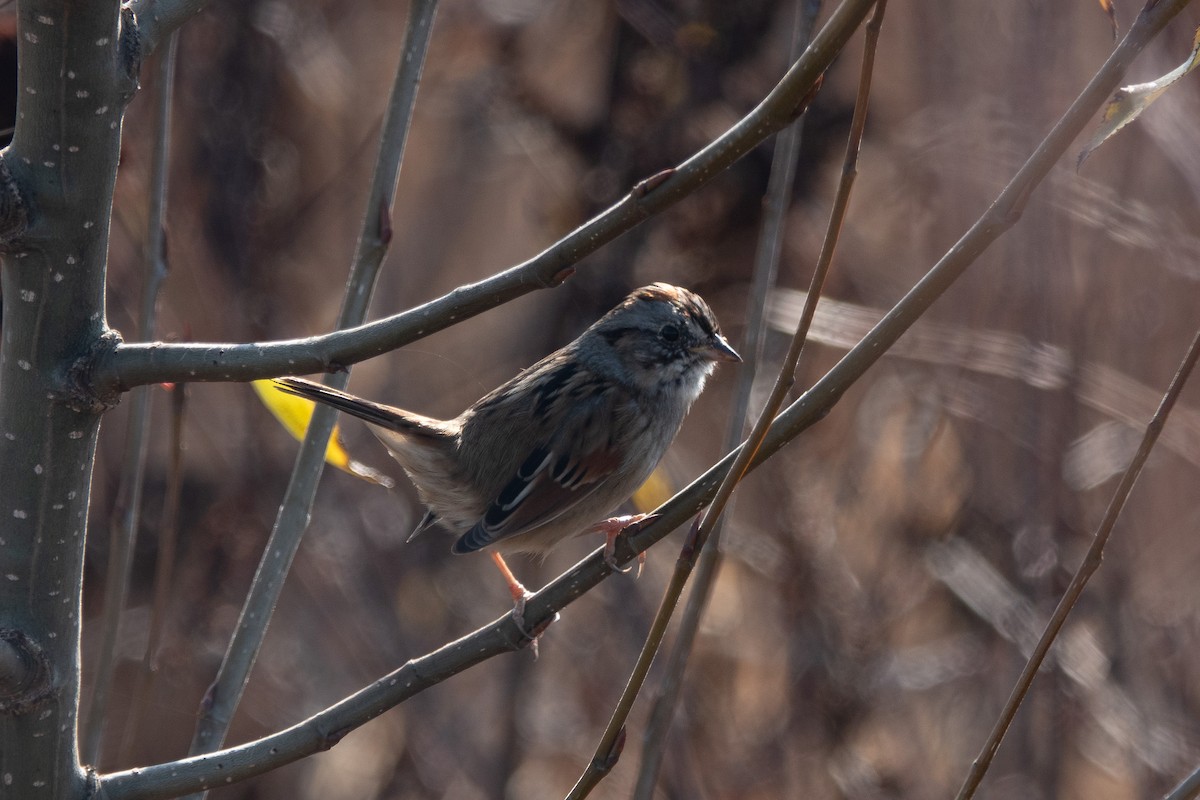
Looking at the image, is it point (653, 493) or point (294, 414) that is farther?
point (653, 493)

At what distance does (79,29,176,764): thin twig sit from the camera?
77.8 inches

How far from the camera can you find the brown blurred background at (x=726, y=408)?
178 inches

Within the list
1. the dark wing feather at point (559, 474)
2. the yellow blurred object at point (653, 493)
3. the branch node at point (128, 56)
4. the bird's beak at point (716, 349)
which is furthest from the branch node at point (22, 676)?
the bird's beak at point (716, 349)

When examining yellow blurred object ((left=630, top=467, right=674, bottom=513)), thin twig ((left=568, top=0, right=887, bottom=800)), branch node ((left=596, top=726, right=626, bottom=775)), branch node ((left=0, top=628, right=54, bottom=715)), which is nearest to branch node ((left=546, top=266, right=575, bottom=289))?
thin twig ((left=568, top=0, right=887, bottom=800))

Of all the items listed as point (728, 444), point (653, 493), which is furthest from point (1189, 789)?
point (653, 493)

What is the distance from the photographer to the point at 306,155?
5.93 m

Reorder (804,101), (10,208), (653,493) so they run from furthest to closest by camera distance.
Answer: (653,493) < (10,208) < (804,101)

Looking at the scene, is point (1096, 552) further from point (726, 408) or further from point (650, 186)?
point (726, 408)

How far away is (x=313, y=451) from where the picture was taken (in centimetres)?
200

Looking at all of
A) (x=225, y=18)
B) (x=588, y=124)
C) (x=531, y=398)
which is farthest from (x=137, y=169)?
(x=531, y=398)

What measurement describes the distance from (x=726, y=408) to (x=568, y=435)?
2.59 meters

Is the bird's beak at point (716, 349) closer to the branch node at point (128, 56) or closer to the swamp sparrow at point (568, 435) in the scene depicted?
the swamp sparrow at point (568, 435)

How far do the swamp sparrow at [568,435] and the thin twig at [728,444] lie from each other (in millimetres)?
981

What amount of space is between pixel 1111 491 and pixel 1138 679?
798 millimetres
